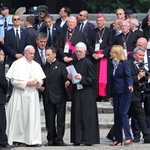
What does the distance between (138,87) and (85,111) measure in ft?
3.70

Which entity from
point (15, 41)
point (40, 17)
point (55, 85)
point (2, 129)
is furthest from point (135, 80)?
point (40, 17)

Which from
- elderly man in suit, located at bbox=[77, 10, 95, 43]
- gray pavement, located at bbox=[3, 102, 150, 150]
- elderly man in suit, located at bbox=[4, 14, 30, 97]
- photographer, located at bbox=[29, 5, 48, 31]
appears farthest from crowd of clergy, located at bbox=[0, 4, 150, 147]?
photographer, located at bbox=[29, 5, 48, 31]

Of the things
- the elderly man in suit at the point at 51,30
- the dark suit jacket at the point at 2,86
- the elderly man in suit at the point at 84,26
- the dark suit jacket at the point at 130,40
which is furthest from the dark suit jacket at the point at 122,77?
the elderly man in suit at the point at 84,26

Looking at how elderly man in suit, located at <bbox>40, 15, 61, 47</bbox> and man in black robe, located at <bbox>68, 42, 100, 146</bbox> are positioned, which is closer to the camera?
man in black robe, located at <bbox>68, 42, 100, 146</bbox>

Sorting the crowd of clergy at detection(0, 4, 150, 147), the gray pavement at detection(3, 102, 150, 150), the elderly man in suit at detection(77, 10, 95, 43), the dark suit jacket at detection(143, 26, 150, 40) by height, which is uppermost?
the elderly man in suit at detection(77, 10, 95, 43)

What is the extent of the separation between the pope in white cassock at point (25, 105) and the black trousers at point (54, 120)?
10.7 inches

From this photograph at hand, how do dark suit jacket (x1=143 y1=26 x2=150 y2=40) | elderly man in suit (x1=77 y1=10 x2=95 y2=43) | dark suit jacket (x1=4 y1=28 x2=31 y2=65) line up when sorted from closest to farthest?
dark suit jacket (x1=4 y1=28 x2=31 y2=65) < dark suit jacket (x1=143 y1=26 x2=150 y2=40) < elderly man in suit (x1=77 y1=10 x2=95 y2=43)

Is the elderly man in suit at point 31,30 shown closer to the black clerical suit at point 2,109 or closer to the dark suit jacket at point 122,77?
the black clerical suit at point 2,109

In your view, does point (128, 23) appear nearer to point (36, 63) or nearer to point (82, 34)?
point (82, 34)

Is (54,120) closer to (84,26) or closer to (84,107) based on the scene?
(84,107)

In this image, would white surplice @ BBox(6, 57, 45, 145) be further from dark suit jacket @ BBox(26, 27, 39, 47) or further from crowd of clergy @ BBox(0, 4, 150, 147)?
dark suit jacket @ BBox(26, 27, 39, 47)

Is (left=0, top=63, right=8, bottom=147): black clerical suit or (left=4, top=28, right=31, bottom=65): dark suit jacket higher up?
(left=4, top=28, right=31, bottom=65): dark suit jacket

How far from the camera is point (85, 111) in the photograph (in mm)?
17203

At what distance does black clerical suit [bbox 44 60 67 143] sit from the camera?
17.3m
